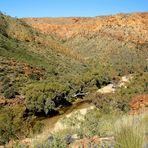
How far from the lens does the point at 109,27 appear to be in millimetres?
90812

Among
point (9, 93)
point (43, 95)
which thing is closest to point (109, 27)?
point (9, 93)

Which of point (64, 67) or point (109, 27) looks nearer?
point (64, 67)

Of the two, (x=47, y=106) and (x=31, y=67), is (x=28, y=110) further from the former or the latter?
(x=31, y=67)

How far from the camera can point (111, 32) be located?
288 feet

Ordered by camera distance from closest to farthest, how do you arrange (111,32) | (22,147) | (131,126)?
(131,126)
(22,147)
(111,32)

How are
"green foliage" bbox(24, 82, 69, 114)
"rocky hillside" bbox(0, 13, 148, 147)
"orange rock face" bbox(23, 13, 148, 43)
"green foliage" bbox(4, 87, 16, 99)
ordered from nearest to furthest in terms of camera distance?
"rocky hillside" bbox(0, 13, 148, 147) → "green foliage" bbox(24, 82, 69, 114) → "green foliage" bbox(4, 87, 16, 99) → "orange rock face" bbox(23, 13, 148, 43)

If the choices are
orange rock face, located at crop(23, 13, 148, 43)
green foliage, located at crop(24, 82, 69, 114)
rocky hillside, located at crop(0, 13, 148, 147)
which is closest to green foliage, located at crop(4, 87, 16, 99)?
rocky hillside, located at crop(0, 13, 148, 147)

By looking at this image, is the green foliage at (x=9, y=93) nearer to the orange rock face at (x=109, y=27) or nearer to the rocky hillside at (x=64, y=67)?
the rocky hillside at (x=64, y=67)

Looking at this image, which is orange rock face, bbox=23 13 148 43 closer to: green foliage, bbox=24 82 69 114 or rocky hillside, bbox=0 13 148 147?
rocky hillside, bbox=0 13 148 147

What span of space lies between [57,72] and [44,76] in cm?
400

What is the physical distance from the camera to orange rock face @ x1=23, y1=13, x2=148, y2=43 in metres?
88.3

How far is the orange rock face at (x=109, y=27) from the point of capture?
290 feet

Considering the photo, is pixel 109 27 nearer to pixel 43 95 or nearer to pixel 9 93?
pixel 9 93

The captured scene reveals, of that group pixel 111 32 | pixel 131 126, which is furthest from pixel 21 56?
pixel 131 126
